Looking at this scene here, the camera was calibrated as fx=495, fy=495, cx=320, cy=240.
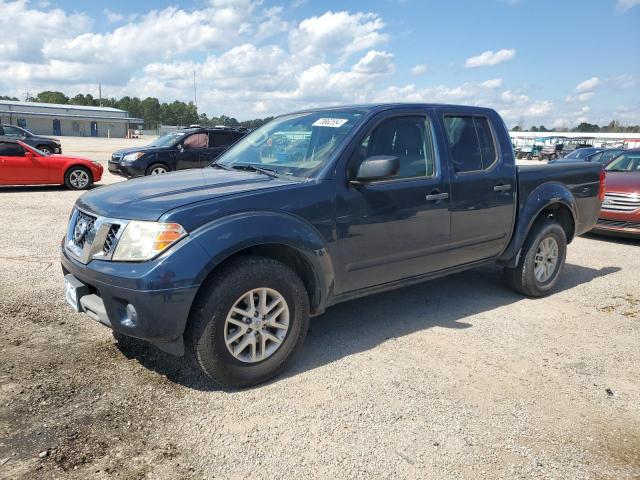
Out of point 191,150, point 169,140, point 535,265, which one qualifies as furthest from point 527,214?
point 169,140

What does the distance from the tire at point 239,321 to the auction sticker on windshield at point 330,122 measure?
1.32m

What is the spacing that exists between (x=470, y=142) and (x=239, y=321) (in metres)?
2.79

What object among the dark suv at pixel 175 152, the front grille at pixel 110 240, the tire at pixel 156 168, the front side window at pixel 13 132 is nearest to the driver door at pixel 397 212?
the front grille at pixel 110 240

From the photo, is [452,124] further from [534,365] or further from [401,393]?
[401,393]

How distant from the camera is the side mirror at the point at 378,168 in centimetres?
346

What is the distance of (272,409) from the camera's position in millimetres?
3051

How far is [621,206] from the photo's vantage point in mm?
8430

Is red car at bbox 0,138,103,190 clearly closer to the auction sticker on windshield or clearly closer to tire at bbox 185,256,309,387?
the auction sticker on windshield

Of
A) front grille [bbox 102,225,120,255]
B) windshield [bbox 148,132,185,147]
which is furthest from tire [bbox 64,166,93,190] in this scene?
front grille [bbox 102,225,120,255]

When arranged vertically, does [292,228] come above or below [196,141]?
below

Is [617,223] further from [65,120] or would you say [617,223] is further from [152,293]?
[65,120]

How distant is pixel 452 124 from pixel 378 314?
1.88m

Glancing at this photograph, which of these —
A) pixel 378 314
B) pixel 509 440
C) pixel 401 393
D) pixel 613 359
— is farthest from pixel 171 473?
pixel 613 359

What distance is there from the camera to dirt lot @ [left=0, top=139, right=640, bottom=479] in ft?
8.43
